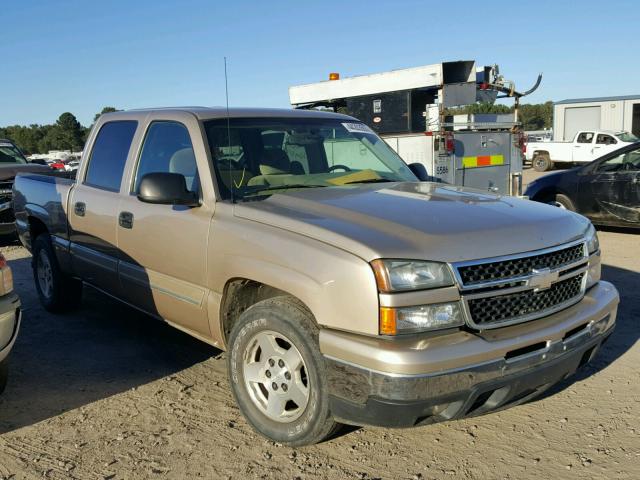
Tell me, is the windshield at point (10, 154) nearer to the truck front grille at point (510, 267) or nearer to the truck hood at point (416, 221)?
the truck hood at point (416, 221)

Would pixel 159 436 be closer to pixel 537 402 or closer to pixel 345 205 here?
pixel 345 205

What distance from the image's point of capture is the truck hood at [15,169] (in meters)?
9.84

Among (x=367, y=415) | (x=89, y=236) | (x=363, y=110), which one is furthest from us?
(x=363, y=110)

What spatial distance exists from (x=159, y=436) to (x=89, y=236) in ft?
6.60

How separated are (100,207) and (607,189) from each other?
24.6 ft

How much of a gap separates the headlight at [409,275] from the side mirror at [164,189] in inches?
57.2

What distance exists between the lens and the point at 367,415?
275cm

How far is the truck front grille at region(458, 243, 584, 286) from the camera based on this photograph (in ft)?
9.11

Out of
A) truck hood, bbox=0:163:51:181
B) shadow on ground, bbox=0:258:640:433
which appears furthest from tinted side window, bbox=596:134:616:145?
truck hood, bbox=0:163:51:181

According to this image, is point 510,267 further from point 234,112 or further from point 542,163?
point 542,163

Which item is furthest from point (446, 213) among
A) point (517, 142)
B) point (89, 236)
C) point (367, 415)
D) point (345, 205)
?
point (517, 142)

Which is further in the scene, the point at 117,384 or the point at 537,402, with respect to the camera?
the point at 117,384

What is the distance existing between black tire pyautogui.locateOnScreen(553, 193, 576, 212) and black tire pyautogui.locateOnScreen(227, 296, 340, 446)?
757cm

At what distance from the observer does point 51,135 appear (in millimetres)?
77312
